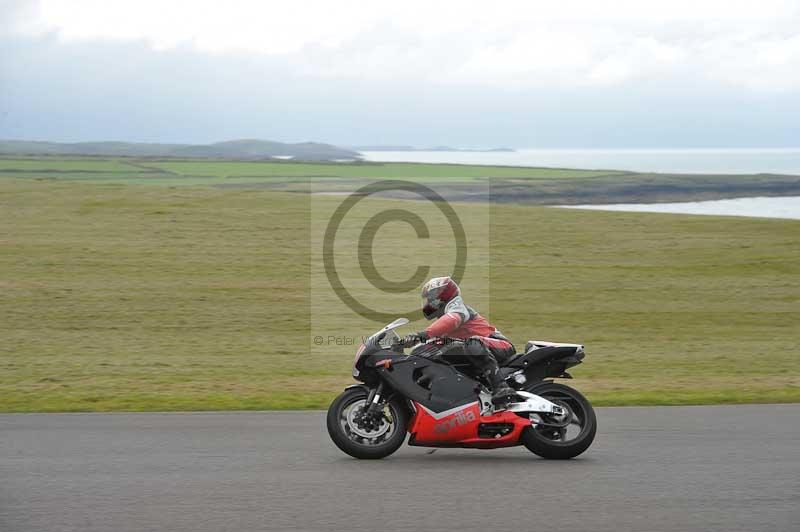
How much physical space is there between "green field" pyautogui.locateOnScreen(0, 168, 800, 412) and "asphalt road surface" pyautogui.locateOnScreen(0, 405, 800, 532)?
8.90ft

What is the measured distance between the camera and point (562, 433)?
9047mm

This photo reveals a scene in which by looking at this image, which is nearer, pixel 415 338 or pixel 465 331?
pixel 415 338

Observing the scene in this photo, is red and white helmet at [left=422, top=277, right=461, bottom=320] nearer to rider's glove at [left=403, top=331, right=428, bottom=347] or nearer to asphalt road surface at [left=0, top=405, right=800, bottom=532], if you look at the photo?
rider's glove at [left=403, top=331, right=428, bottom=347]

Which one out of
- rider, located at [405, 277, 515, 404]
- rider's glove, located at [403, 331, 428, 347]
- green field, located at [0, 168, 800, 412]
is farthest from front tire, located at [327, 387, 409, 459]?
green field, located at [0, 168, 800, 412]

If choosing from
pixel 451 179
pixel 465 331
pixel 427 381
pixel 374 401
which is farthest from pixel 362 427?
pixel 451 179

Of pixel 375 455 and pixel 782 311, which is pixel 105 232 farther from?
pixel 375 455

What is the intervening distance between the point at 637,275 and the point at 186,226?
15.1m

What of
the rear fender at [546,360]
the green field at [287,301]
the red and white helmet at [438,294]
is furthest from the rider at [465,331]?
the green field at [287,301]

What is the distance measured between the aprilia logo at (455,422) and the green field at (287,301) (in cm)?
414

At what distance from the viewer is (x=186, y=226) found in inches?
1350

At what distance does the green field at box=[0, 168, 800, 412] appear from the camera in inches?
581

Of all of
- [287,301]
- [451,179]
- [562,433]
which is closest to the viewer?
[562,433]

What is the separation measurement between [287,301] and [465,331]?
47.9 feet

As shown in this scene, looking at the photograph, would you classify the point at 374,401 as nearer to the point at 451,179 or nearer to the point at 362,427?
the point at 362,427
